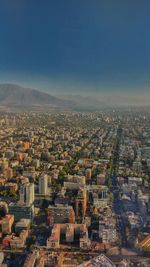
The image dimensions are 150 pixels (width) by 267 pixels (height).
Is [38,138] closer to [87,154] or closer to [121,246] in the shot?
[87,154]

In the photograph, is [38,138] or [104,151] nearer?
[104,151]

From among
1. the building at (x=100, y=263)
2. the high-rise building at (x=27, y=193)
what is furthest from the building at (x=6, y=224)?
the building at (x=100, y=263)

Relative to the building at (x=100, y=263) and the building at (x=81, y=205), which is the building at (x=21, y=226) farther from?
the building at (x=100, y=263)

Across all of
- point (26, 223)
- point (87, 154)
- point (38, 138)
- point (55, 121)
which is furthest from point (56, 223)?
point (55, 121)

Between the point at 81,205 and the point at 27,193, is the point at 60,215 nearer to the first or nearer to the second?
the point at 81,205

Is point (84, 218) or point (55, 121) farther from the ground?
point (55, 121)

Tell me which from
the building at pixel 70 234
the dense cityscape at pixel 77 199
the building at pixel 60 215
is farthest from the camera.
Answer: the building at pixel 60 215

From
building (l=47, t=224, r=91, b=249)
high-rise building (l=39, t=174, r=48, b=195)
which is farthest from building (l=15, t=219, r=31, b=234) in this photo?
high-rise building (l=39, t=174, r=48, b=195)
